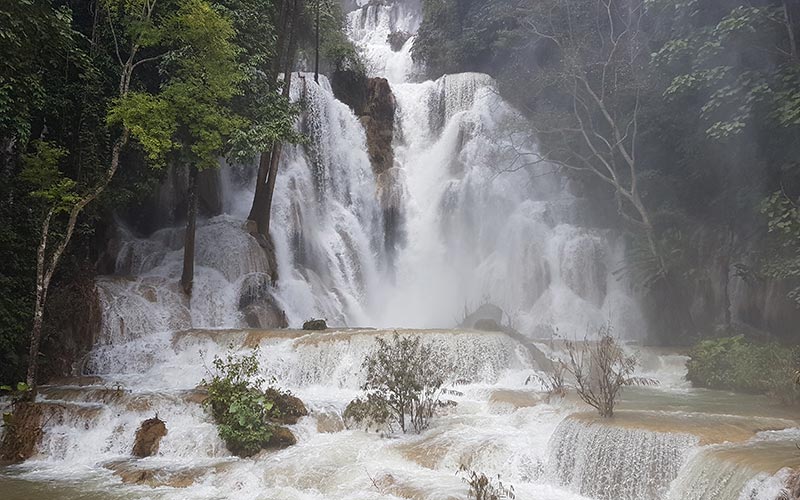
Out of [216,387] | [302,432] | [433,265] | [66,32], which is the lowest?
[302,432]

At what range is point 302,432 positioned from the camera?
983cm

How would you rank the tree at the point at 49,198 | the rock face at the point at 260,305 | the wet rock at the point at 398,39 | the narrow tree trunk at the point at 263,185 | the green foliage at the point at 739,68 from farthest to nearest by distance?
1. the wet rock at the point at 398,39
2. the narrow tree trunk at the point at 263,185
3. the rock face at the point at 260,305
4. the green foliage at the point at 739,68
5. the tree at the point at 49,198

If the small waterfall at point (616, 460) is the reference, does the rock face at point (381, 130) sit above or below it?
above

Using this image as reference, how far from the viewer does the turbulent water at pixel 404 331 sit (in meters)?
7.63

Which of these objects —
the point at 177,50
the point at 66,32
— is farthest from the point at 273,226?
the point at 66,32

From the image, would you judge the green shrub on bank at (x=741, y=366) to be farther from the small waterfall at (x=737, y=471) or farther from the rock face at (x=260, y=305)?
the rock face at (x=260, y=305)

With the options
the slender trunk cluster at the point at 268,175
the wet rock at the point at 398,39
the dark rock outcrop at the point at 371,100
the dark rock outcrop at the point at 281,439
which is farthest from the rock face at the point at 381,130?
the dark rock outcrop at the point at 281,439

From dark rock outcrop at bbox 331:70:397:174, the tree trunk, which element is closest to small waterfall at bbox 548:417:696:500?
the tree trunk

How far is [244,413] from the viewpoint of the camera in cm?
949

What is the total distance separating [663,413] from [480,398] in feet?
10.9

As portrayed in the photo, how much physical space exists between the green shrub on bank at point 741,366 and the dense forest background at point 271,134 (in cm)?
183

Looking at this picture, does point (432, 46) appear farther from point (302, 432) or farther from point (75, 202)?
point (302, 432)

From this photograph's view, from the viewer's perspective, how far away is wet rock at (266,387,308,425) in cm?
1005

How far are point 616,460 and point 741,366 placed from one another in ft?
20.7
